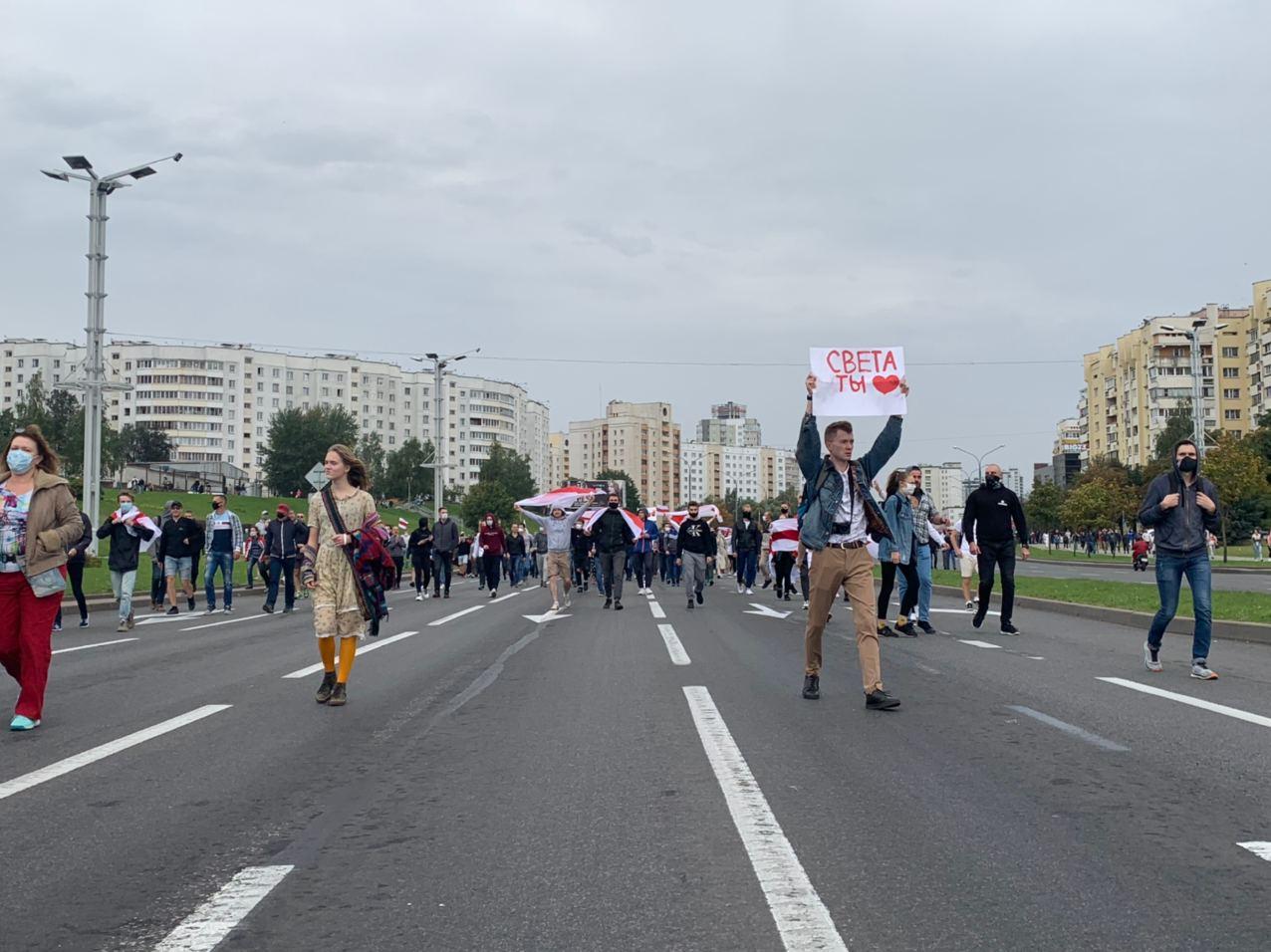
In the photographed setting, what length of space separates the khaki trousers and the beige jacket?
5.08 metres

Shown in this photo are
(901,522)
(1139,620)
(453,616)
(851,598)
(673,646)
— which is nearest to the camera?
(851,598)

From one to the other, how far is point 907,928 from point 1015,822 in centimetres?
150

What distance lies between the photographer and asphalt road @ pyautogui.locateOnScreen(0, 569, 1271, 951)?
146 inches

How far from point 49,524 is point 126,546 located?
33.7 ft

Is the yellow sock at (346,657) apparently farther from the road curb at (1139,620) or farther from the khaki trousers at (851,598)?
the road curb at (1139,620)

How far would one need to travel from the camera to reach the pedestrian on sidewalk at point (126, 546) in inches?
652

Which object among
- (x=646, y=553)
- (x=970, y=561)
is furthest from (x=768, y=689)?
(x=646, y=553)

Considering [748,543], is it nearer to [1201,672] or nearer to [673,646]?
[673,646]

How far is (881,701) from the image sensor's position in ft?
26.0

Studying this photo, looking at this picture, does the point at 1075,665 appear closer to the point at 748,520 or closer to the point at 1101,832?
the point at 1101,832

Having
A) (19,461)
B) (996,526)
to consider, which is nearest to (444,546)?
(996,526)

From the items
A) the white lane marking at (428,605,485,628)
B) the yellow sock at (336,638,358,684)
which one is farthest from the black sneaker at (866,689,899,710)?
the white lane marking at (428,605,485,628)

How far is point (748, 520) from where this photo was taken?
26.6 metres

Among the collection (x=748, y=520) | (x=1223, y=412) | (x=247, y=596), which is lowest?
(x=247, y=596)
